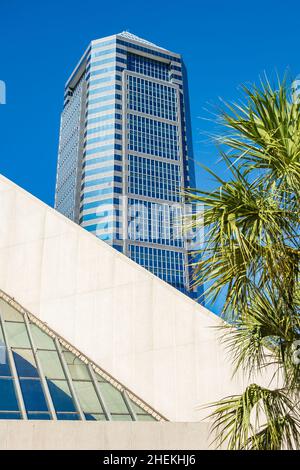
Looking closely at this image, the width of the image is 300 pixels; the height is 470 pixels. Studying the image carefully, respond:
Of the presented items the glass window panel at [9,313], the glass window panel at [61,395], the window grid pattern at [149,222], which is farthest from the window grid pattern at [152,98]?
the glass window panel at [61,395]

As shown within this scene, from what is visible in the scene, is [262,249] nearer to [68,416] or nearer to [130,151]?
[68,416]

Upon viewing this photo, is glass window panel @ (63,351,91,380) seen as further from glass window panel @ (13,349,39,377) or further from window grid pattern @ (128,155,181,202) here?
window grid pattern @ (128,155,181,202)

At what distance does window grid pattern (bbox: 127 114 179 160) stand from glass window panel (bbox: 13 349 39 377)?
123083 mm

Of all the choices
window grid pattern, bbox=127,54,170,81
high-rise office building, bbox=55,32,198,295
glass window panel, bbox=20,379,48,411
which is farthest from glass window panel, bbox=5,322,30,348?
window grid pattern, bbox=127,54,170,81

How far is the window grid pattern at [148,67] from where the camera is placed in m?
150

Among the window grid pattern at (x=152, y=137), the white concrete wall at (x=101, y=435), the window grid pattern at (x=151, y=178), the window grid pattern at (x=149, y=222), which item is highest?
the window grid pattern at (x=152, y=137)

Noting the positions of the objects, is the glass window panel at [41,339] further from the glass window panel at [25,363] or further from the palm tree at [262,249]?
the palm tree at [262,249]

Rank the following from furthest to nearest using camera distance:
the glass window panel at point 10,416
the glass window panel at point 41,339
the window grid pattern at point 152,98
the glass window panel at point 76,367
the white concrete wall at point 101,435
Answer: the window grid pattern at point 152,98 → the glass window panel at point 41,339 → the glass window panel at point 76,367 → the glass window panel at point 10,416 → the white concrete wall at point 101,435

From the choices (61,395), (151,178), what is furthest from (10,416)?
(151,178)

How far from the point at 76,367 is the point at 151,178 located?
391 feet

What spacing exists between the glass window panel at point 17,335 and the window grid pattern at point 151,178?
4500 inches
